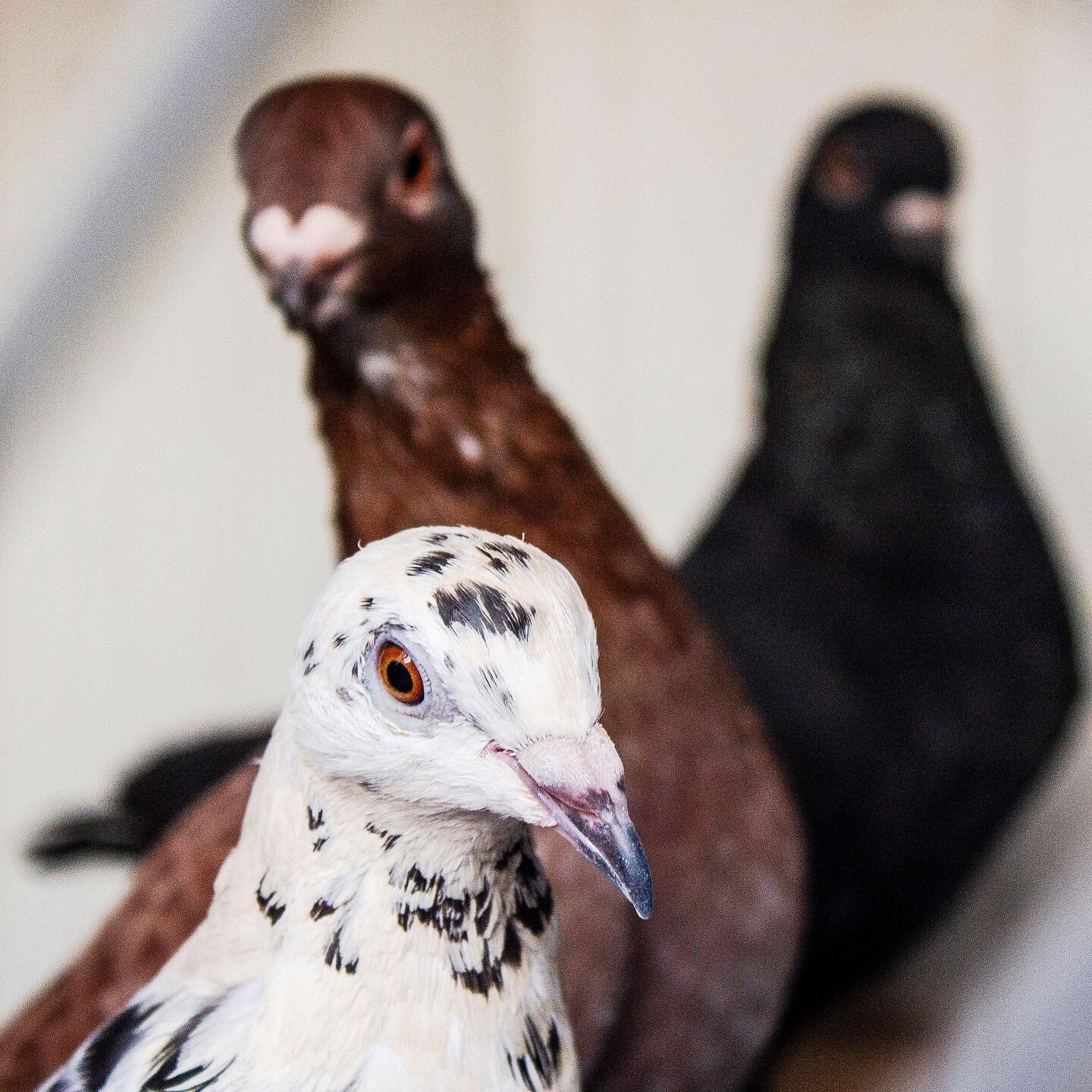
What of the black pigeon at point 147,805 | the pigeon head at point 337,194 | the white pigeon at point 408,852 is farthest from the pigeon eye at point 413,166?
the black pigeon at point 147,805

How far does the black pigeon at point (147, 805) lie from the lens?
3.88ft

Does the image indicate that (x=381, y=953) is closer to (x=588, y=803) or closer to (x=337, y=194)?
(x=588, y=803)

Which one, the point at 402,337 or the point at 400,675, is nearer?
the point at 400,675

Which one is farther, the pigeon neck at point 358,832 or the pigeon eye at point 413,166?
the pigeon eye at point 413,166

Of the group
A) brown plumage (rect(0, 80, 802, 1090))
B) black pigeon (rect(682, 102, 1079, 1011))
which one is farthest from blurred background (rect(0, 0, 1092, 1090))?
brown plumage (rect(0, 80, 802, 1090))

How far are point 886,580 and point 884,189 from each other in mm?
410

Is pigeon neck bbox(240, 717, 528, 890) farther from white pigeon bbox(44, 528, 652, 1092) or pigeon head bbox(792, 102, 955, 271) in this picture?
pigeon head bbox(792, 102, 955, 271)

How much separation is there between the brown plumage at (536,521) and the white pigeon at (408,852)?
0.78 ft

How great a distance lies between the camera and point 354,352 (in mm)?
749

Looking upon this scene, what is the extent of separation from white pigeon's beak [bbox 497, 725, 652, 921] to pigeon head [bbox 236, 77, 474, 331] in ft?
1.05

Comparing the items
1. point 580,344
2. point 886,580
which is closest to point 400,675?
point 886,580

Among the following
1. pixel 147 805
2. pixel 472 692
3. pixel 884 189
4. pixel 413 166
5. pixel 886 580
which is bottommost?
pixel 886 580

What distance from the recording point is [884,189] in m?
1.48

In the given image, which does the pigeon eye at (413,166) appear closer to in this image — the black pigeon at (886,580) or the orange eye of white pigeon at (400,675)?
the orange eye of white pigeon at (400,675)
